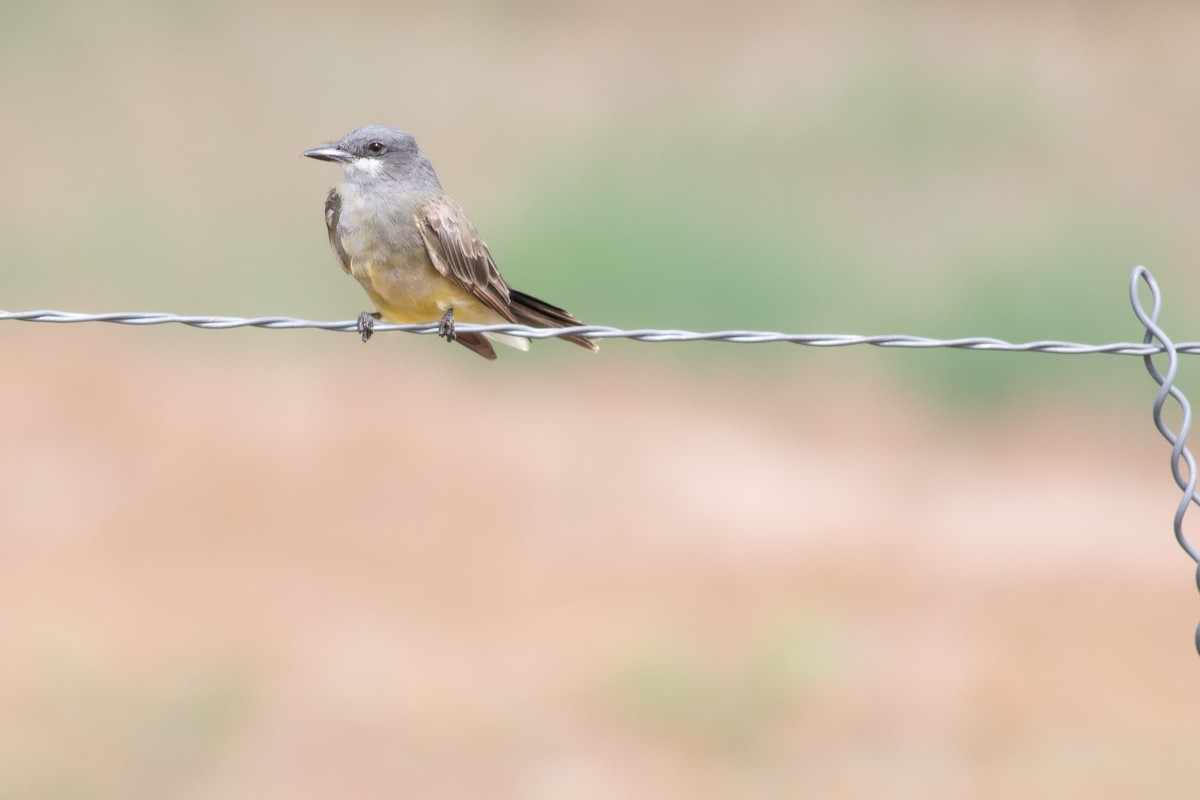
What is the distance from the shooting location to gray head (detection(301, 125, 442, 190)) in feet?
21.6

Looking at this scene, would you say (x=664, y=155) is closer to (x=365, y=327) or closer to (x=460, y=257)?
(x=460, y=257)

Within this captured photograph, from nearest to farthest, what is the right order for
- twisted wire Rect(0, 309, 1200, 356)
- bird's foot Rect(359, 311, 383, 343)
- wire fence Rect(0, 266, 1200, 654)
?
wire fence Rect(0, 266, 1200, 654) < twisted wire Rect(0, 309, 1200, 356) < bird's foot Rect(359, 311, 383, 343)

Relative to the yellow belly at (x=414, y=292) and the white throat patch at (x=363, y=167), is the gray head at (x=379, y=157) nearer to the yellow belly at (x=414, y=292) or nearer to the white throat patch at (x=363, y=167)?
the white throat patch at (x=363, y=167)

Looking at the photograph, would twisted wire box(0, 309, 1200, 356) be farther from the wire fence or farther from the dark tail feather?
the dark tail feather

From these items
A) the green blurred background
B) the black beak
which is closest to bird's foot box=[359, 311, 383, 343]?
the black beak

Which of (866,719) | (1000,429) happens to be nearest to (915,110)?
(1000,429)

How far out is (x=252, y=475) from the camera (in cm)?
1238

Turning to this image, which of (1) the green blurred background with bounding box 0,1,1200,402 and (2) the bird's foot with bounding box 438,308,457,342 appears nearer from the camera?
(2) the bird's foot with bounding box 438,308,457,342

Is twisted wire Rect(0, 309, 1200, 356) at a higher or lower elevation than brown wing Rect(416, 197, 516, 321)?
lower

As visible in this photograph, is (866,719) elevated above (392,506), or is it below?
below

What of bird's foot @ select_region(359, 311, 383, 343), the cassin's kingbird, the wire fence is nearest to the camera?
the wire fence

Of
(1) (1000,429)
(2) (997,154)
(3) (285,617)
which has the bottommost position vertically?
(3) (285,617)

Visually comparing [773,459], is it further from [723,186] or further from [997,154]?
[997,154]

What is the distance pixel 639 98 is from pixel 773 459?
693cm
